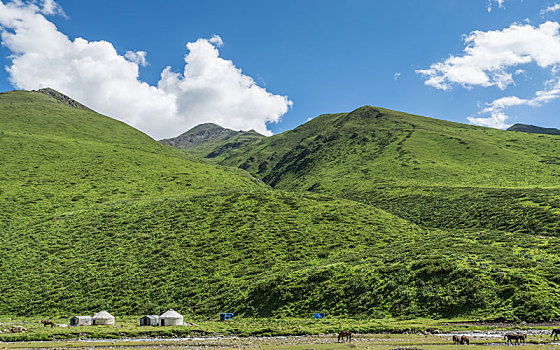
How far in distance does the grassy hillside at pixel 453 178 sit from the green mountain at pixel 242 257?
8.87 meters

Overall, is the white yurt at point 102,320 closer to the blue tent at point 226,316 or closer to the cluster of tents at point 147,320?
the cluster of tents at point 147,320

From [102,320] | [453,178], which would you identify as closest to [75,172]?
[102,320]

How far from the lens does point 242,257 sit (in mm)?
61875

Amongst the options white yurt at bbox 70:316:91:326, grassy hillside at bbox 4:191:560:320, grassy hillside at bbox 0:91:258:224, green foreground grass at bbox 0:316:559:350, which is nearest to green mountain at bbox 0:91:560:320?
grassy hillside at bbox 4:191:560:320

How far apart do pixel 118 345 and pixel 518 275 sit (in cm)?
3927

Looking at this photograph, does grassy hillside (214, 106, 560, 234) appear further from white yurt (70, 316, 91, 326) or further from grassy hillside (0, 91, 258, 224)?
white yurt (70, 316, 91, 326)

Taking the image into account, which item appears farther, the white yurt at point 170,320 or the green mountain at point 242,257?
the green mountain at point 242,257

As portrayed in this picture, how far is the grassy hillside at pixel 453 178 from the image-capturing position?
8044 cm

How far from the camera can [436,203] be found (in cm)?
9794

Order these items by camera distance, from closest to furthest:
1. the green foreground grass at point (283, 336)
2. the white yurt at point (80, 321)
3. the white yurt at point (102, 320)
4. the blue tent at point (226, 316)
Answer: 1. the green foreground grass at point (283, 336)
2. the white yurt at point (80, 321)
3. the white yurt at point (102, 320)
4. the blue tent at point (226, 316)

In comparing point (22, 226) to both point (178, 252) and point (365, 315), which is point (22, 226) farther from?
point (365, 315)

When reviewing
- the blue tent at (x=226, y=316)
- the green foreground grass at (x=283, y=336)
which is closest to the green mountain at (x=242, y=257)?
the blue tent at (x=226, y=316)

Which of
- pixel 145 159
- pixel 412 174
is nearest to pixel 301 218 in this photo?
pixel 412 174

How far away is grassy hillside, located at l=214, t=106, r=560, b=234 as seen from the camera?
264 feet
